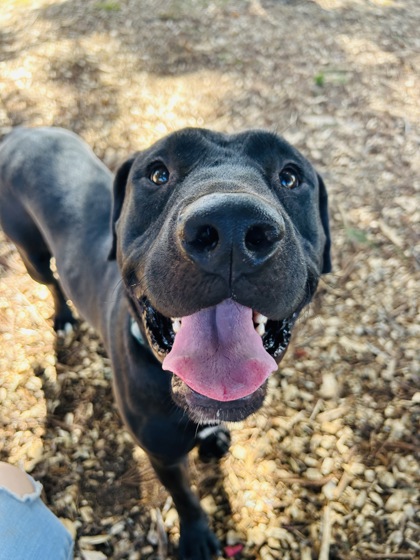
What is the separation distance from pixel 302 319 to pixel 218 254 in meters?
2.43

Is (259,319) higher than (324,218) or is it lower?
higher

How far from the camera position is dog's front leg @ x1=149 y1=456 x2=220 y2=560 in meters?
2.60

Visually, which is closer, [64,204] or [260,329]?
[260,329]

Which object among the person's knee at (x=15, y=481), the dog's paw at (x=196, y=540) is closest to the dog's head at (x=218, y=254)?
the person's knee at (x=15, y=481)

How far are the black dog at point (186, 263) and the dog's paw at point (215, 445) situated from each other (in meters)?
0.03

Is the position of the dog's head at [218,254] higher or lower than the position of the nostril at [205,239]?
lower

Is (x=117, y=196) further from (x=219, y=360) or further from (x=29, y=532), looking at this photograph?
(x=29, y=532)

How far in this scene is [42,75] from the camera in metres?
5.74

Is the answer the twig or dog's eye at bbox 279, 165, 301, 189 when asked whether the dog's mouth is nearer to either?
dog's eye at bbox 279, 165, 301, 189

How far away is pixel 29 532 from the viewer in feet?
6.97

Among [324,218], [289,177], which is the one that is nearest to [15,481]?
[289,177]

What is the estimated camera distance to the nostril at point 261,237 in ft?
5.14

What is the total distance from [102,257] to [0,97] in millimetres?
3462

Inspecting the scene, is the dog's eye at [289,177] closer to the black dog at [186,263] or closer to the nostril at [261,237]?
the black dog at [186,263]
